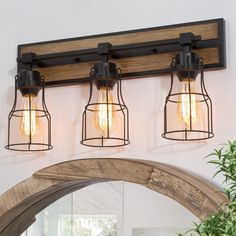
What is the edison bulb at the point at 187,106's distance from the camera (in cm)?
145

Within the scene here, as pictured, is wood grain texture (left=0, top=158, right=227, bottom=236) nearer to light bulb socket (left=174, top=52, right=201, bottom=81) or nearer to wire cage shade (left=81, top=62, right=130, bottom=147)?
wire cage shade (left=81, top=62, right=130, bottom=147)

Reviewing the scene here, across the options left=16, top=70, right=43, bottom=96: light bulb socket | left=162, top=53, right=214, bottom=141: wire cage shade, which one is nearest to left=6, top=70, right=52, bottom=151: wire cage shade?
left=16, top=70, right=43, bottom=96: light bulb socket

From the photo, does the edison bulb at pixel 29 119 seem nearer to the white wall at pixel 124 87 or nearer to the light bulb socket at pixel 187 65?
the white wall at pixel 124 87

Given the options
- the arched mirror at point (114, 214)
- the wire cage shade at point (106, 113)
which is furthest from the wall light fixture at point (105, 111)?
the arched mirror at point (114, 214)

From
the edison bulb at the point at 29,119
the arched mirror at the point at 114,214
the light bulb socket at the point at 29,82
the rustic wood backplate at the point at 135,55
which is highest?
the rustic wood backplate at the point at 135,55

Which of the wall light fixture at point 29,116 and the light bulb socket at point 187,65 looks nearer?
the light bulb socket at point 187,65

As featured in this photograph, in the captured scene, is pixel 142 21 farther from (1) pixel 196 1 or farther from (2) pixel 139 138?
(2) pixel 139 138

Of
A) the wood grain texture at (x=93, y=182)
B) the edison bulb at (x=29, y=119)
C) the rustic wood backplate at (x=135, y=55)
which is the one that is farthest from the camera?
the edison bulb at (x=29, y=119)

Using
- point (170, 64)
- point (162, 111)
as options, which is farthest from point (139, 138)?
point (170, 64)

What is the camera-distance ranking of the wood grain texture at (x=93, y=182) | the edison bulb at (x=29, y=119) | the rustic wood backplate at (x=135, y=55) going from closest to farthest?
1. the wood grain texture at (x=93, y=182)
2. the rustic wood backplate at (x=135, y=55)
3. the edison bulb at (x=29, y=119)

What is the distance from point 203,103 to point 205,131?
0.07m

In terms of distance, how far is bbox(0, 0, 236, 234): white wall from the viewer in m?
1.47

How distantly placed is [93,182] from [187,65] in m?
0.36

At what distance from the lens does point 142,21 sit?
1585 mm
